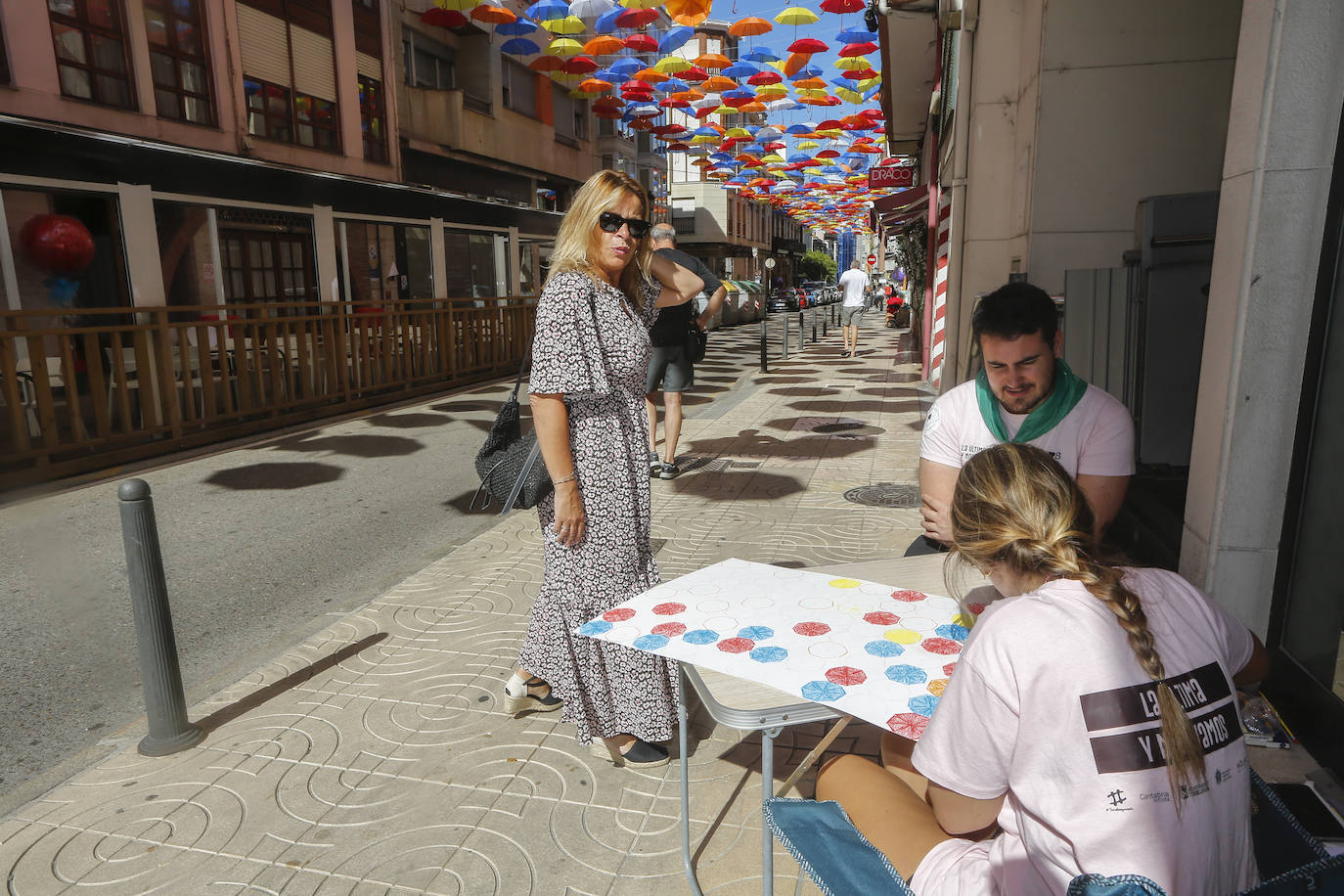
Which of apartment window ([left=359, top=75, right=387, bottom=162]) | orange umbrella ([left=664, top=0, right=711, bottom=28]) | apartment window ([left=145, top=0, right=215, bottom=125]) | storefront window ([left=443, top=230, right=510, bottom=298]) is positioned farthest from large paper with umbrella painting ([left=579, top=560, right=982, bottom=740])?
apartment window ([left=359, top=75, right=387, bottom=162])

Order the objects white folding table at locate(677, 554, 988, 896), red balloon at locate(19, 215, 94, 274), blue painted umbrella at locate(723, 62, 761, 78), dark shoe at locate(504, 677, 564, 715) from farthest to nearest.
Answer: blue painted umbrella at locate(723, 62, 761, 78)
red balloon at locate(19, 215, 94, 274)
dark shoe at locate(504, 677, 564, 715)
white folding table at locate(677, 554, 988, 896)

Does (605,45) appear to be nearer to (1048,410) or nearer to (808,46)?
(808,46)

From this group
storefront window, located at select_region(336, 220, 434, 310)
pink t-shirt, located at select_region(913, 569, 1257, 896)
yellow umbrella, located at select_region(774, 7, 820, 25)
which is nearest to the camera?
pink t-shirt, located at select_region(913, 569, 1257, 896)

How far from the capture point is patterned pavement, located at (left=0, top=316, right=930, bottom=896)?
250 cm

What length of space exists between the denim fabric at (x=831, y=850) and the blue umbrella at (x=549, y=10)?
55.3ft

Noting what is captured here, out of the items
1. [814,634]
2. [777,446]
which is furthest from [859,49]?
[814,634]

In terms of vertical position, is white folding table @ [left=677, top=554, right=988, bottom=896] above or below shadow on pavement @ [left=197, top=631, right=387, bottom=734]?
above

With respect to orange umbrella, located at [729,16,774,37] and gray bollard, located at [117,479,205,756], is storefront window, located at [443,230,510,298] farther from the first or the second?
gray bollard, located at [117,479,205,756]

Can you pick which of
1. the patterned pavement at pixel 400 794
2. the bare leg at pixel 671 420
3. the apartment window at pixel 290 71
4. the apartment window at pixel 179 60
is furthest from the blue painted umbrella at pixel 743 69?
the patterned pavement at pixel 400 794

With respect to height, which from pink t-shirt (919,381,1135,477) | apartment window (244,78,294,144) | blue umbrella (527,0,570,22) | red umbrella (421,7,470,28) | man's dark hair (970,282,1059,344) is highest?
red umbrella (421,7,470,28)

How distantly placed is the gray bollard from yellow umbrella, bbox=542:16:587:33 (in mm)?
15453

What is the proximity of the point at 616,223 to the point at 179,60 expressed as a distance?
595 inches

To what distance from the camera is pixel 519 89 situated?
24.9 metres

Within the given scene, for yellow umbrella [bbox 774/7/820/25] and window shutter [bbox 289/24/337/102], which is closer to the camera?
yellow umbrella [bbox 774/7/820/25]
